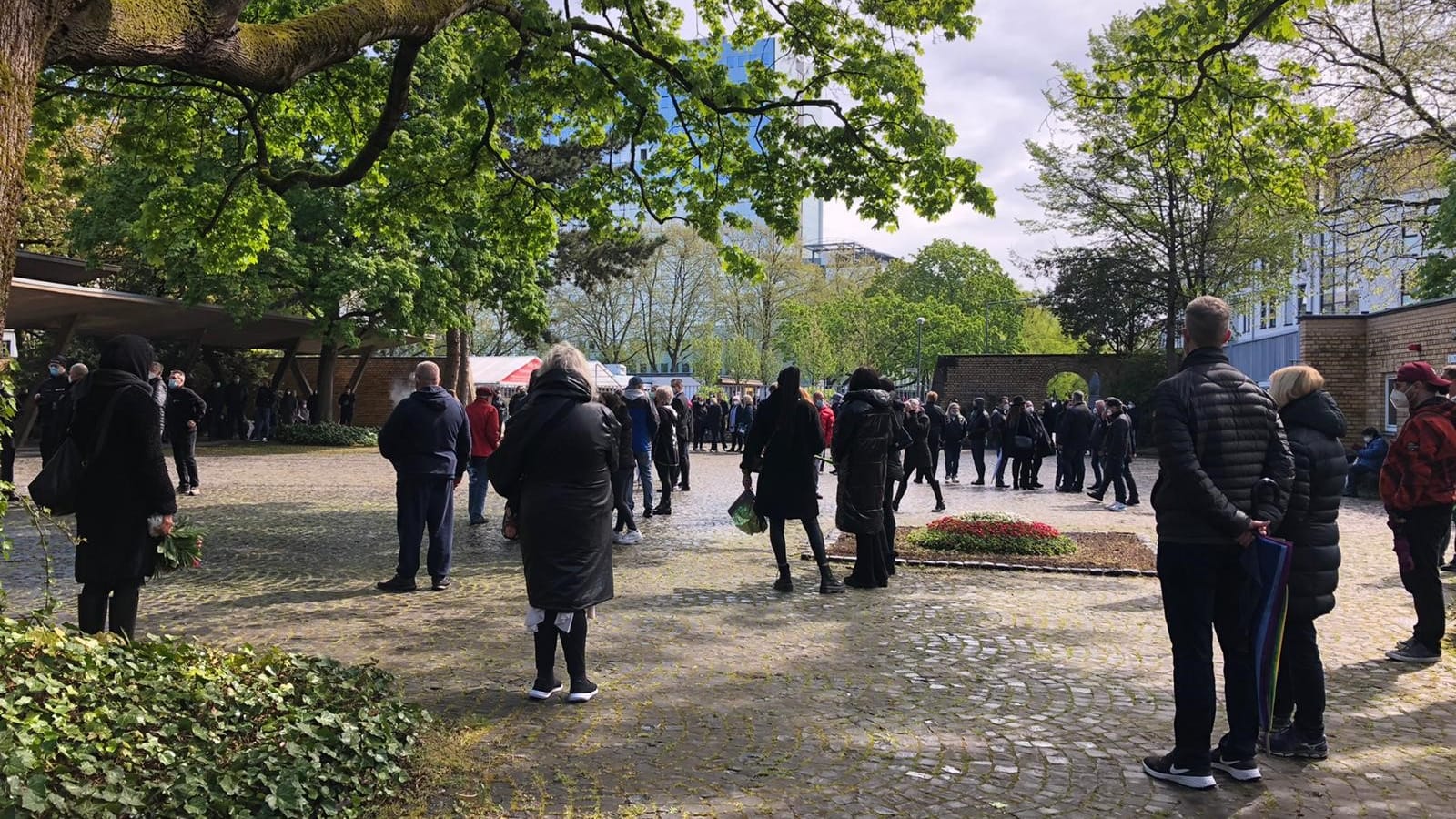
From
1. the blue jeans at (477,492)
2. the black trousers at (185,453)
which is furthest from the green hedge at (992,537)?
the black trousers at (185,453)

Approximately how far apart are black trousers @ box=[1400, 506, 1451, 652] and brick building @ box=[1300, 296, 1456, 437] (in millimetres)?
15661

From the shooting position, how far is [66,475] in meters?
5.24

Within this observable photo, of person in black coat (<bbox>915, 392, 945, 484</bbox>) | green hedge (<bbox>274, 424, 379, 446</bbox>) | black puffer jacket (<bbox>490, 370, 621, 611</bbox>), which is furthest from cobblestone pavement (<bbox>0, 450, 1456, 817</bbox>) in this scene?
green hedge (<bbox>274, 424, 379, 446</bbox>)

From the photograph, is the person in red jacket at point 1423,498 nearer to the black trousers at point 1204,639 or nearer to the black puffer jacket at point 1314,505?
the black puffer jacket at point 1314,505

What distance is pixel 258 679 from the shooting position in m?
4.28

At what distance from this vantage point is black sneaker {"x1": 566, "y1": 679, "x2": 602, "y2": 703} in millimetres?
5227

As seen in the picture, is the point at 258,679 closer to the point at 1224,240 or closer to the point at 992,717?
the point at 992,717

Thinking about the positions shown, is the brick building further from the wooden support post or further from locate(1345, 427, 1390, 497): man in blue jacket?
the wooden support post

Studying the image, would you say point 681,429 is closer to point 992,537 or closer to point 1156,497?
point 992,537

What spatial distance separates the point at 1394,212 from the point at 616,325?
1934 inches

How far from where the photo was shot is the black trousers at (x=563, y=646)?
17.1ft

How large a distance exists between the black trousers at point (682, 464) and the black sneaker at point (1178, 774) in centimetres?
1106

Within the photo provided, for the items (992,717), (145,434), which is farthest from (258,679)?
(992,717)

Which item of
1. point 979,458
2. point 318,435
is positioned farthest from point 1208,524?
point 318,435
